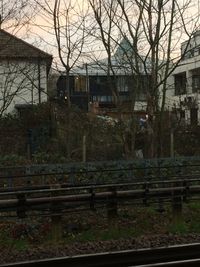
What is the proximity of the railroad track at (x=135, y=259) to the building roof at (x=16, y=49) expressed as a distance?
1381cm

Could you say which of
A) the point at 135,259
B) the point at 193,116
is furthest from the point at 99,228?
the point at 193,116

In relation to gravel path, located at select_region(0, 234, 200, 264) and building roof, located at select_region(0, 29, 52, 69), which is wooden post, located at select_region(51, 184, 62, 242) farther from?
building roof, located at select_region(0, 29, 52, 69)

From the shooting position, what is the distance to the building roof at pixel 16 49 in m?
22.2

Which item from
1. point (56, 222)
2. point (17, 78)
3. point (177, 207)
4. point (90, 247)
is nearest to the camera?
point (90, 247)

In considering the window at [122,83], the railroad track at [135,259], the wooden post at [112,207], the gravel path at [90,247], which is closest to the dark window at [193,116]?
the window at [122,83]

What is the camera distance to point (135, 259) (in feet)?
29.6

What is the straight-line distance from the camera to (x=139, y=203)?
13336 millimetres

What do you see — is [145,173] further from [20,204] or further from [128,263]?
[128,263]

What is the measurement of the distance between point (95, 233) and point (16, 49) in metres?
15.7

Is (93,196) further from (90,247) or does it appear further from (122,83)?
(122,83)

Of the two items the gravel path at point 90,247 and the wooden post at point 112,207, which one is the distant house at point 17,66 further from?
the gravel path at point 90,247

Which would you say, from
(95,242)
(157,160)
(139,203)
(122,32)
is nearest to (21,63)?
(122,32)

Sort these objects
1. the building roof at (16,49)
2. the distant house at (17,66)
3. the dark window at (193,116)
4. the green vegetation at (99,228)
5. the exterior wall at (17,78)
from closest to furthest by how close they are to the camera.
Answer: the green vegetation at (99,228) → the building roof at (16,49) → the distant house at (17,66) → the exterior wall at (17,78) → the dark window at (193,116)

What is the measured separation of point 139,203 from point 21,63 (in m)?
17.3
